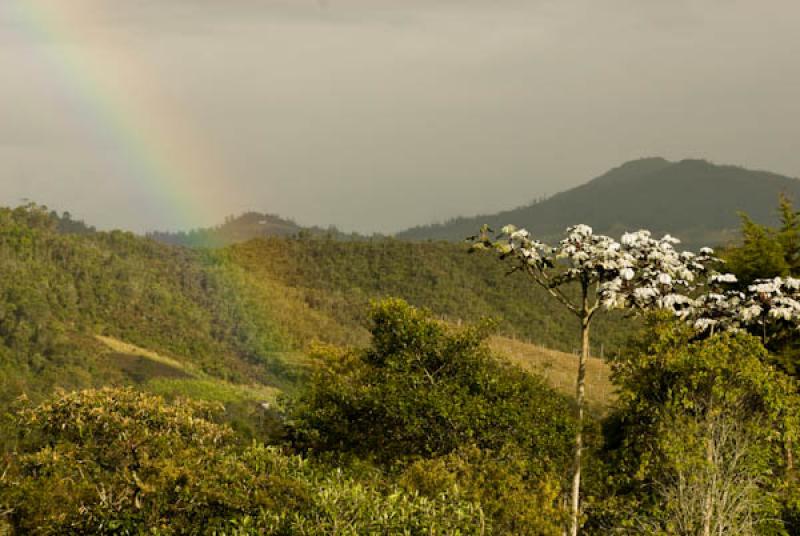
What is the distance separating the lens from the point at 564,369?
4882 inches

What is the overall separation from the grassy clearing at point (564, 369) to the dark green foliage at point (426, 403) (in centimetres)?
5879

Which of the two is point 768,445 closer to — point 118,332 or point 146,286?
point 118,332

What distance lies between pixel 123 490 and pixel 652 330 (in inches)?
560

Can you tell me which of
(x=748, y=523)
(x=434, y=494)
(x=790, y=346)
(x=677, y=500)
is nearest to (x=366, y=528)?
(x=434, y=494)

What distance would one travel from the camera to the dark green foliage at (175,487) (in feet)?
56.6

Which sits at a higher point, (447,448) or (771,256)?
(771,256)

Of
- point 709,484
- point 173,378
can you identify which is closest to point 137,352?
point 173,378

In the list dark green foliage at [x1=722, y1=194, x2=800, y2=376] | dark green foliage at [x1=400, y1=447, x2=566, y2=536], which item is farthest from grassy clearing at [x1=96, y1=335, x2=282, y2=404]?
dark green foliage at [x1=400, y1=447, x2=566, y2=536]

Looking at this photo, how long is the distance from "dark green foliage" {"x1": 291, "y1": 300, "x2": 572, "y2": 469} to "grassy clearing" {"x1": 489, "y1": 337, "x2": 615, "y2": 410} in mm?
58794

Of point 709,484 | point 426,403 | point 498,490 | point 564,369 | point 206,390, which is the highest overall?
point 426,403

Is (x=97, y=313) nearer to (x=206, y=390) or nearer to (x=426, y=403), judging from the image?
(x=206, y=390)

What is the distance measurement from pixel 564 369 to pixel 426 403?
100m

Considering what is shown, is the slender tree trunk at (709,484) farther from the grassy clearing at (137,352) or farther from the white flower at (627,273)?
the grassy clearing at (137,352)

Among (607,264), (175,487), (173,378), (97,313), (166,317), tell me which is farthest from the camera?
(166,317)
